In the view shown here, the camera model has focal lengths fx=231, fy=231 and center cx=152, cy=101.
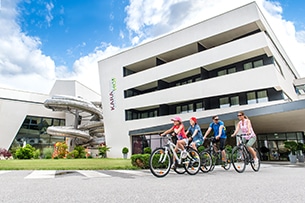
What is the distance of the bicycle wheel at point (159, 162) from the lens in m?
6.13

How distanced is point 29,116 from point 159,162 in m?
34.3

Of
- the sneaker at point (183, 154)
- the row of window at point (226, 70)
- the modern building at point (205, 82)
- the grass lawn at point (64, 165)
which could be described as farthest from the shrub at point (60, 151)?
the sneaker at point (183, 154)

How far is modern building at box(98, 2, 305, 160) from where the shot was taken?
18609mm

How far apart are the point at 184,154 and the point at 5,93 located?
3452 centimetres

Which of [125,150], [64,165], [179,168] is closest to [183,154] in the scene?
[179,168]

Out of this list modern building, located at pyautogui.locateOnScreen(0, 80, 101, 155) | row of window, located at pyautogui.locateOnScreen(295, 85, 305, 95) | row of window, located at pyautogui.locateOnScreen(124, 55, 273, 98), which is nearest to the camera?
row of window, located at pyautogui.locateOnScreen(124, 55, 273, 98)

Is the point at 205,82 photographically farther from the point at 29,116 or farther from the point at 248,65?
the point at 29,116

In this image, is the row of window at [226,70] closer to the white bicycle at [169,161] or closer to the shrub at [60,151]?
the shrub at [60,151]

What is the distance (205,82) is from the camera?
2075cm

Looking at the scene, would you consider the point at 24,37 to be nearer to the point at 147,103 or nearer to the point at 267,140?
the point at 147,103

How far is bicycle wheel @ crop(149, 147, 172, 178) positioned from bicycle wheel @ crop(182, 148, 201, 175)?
0.68 meters

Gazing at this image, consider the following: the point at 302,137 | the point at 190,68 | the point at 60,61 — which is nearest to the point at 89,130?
the point at 190,68

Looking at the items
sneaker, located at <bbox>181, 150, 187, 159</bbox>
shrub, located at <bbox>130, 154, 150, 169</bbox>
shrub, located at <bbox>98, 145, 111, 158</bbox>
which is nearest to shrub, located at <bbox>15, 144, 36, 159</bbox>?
shrub, located at <bbox>98, 145, 111, 158</bbox>

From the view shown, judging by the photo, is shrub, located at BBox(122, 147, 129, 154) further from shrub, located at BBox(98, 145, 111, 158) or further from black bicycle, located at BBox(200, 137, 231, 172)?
black bicycle, located at BBox(200, 137, 231, 172)
